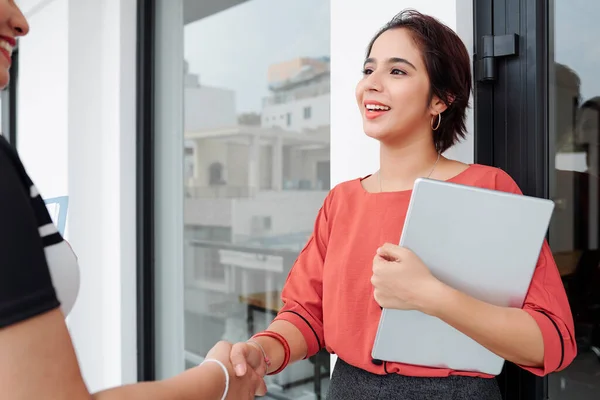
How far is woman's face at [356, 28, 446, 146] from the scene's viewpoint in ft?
3.28

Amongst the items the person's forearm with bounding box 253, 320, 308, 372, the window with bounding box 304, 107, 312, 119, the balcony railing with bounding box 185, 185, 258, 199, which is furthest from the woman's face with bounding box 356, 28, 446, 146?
the balcony railing with bounding box 185, 185, 258, 199

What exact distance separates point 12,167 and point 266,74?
159cm

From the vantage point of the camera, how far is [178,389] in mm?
777

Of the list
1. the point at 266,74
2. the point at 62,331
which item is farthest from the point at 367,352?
the point at 266,74

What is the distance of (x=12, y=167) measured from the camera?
1.95 feet

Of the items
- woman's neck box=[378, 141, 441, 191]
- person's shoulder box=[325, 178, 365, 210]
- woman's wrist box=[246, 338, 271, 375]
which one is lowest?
woman's wrist box=[246, 338, 271, 375]

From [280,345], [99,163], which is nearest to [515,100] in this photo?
[280,345]

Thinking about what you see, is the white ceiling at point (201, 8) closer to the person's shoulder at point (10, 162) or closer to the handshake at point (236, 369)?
the handshake at point (236, 369)

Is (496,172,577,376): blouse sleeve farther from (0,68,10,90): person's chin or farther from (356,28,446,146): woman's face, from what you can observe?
(0,68,10,90): person's chin

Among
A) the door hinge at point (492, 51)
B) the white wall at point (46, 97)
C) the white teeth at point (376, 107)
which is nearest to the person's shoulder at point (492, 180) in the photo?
the white teeth at point (376, 107)

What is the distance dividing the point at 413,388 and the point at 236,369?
0.33 metres

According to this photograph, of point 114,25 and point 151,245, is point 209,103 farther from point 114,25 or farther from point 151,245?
point 151,245

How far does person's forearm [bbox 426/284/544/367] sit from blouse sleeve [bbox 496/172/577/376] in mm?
14

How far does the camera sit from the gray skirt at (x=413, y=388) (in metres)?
0.93
